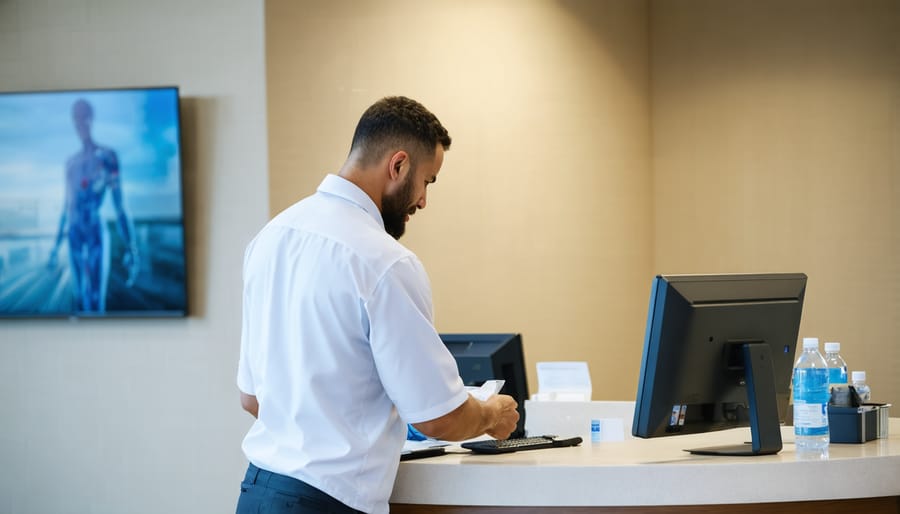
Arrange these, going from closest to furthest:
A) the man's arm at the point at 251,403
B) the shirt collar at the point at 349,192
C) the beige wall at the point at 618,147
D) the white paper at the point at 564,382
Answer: the shirt collar at the point at 349,192, the man's arm at the point at 251,403, the white paper at the point at 564,382, the beige wall at the point at 618,147

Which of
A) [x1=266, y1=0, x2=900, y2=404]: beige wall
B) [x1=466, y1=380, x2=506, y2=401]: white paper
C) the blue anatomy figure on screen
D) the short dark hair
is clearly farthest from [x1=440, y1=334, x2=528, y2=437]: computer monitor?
the blue anatomy figure on screen

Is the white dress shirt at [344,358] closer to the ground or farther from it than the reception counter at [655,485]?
farther from it

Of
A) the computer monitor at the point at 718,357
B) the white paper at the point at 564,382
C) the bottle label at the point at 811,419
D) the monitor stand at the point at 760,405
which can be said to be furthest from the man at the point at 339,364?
the white paper at the point at 564,382

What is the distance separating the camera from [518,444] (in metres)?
2.44

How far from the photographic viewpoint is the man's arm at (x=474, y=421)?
1.98m

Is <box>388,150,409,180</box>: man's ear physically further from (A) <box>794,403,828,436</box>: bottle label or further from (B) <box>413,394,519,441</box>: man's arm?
(A) <box>794,403,828,436</box>: bottle label

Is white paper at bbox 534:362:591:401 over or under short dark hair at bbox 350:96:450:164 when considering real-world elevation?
under

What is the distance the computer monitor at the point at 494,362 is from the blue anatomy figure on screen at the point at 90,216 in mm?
1732

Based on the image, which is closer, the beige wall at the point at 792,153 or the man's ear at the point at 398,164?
the man's ear at the point at 398,164

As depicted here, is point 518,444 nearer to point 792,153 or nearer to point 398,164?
point 398,164

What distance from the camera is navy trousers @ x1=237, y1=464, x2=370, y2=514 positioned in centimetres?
194

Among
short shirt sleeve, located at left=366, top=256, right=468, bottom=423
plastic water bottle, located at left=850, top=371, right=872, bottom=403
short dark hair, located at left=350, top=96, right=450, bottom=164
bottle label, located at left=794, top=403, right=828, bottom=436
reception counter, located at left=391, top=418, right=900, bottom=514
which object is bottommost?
reception counter, located at left=391, top=418, right=900, bottom=514

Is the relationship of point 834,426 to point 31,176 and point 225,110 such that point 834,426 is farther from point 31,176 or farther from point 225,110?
point 31,176

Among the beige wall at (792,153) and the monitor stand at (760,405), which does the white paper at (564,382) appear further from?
the beige wall at (792,153)
